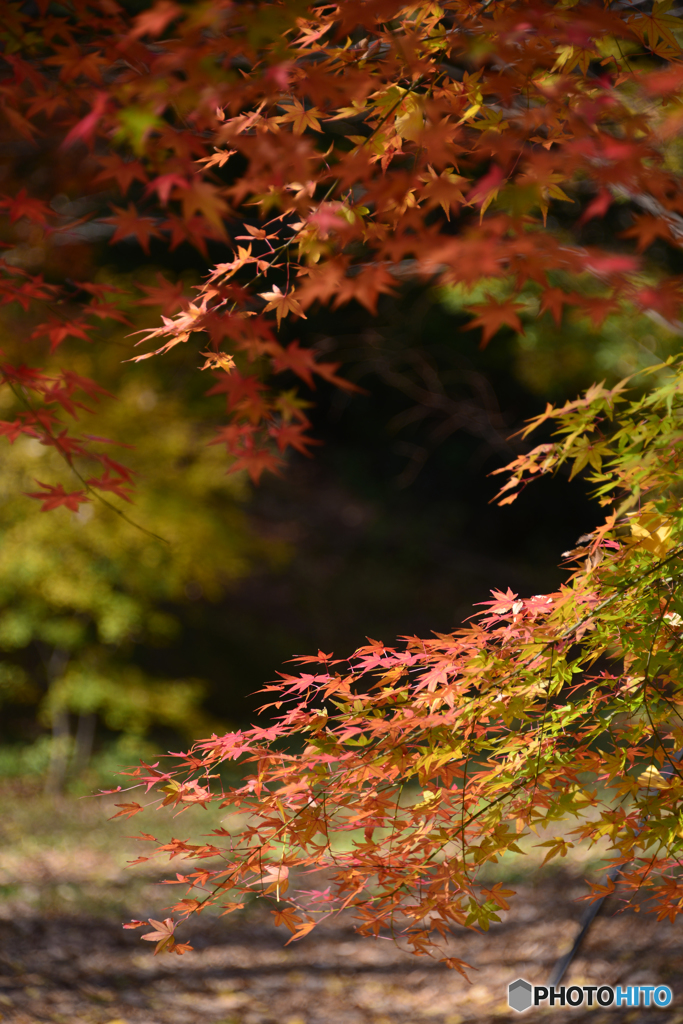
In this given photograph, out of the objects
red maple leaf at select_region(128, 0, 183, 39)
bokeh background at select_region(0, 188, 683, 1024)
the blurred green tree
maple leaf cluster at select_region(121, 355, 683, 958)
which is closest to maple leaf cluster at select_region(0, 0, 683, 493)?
red maple leaf at select_region(128, 0, 183, 39)

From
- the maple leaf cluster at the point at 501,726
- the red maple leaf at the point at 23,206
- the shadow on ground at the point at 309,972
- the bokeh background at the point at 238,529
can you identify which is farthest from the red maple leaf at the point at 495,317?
the shadow on ground at the point at 309,972

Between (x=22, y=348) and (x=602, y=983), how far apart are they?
4.80m

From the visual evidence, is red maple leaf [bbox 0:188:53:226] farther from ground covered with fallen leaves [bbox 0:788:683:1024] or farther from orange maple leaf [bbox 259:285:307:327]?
ground covered with fallen leaves [bbox 0:788:683:1024]

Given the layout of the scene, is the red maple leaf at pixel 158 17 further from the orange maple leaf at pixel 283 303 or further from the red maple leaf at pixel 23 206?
the red maple leaf at pixel 23 206

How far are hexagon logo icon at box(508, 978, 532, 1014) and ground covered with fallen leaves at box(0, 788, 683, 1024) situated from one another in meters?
0.04

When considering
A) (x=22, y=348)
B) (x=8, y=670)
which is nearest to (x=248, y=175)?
(x=22, y=348)

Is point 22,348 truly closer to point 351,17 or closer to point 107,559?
point 107,559

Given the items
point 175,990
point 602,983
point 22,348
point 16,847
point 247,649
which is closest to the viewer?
point 602,983

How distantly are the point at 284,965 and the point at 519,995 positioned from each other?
1084 millimetres

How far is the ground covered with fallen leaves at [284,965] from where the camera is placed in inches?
110

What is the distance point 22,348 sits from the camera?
4.97m

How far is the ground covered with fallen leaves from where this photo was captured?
110 inches

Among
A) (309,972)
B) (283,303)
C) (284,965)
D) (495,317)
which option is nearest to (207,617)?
(284,965)

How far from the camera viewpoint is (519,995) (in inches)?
110
